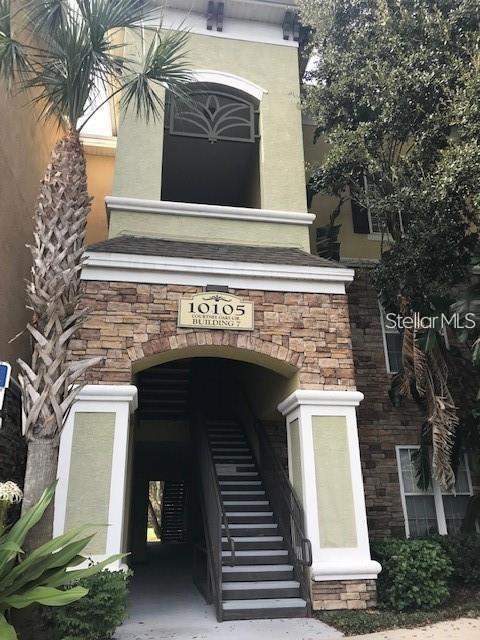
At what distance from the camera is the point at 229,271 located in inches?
303

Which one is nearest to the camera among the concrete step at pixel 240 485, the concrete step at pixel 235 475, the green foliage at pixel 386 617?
the green foliage at pixel 386 617

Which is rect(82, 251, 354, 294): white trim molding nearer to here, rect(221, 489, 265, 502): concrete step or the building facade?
the building facade

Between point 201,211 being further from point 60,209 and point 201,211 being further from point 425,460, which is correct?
point 425,460

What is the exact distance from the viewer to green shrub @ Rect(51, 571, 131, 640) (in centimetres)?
523

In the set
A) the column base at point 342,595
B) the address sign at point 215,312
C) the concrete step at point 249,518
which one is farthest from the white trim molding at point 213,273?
the column base at point 342,595

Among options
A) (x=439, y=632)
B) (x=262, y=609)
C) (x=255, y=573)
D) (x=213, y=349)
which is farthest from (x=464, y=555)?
(x=213, y=349)

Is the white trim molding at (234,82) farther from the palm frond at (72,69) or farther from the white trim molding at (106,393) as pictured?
the white trim molding at (106,393)

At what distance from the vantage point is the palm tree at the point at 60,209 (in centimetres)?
508

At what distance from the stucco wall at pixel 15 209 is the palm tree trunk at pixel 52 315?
208 cm

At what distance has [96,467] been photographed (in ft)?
21.7

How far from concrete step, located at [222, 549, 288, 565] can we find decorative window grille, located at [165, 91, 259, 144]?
6.74m

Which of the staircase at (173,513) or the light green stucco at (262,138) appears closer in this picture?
the light green stucco at (262,138)

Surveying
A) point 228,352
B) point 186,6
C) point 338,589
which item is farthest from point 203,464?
point 186,6

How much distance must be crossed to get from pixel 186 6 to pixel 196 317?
6126mm
